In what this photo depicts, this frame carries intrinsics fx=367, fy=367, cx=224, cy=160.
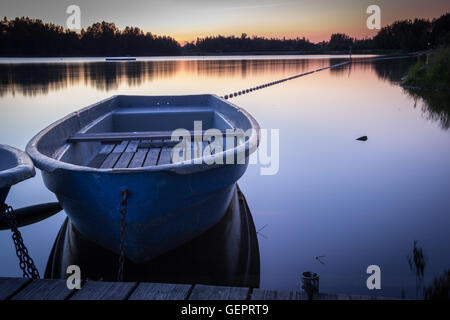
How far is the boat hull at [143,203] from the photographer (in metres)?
2.58

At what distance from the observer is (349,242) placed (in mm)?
3930

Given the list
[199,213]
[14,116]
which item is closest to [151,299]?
[199,213]

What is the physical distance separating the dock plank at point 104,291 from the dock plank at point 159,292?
0.06 m

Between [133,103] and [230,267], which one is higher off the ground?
[133,103]

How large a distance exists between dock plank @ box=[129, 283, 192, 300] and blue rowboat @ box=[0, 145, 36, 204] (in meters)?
1.03

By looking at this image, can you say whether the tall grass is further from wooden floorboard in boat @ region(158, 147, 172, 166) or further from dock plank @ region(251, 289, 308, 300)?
dock plank @ region(251, 289, 308, 300)

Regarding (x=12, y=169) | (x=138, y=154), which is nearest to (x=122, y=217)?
(x=12, y=169)

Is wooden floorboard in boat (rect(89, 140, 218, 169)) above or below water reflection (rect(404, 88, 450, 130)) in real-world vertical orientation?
below

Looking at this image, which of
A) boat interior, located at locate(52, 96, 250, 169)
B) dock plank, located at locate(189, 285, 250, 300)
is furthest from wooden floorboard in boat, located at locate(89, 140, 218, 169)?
dock plank, located at locate(189, 285, 250, 300)

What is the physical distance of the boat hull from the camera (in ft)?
8.45

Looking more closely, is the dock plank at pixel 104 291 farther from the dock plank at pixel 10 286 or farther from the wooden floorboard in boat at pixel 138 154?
the wooden floorboard in boat at pixel 138 154
